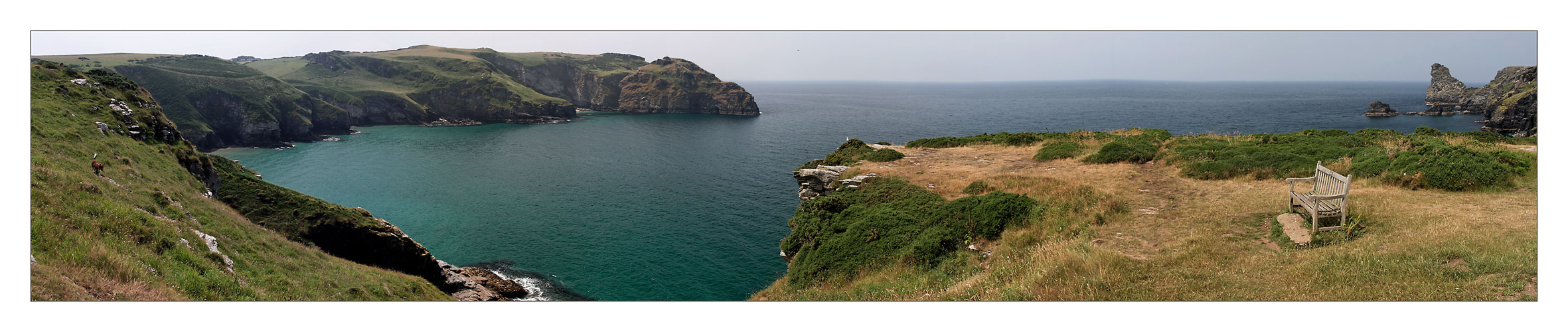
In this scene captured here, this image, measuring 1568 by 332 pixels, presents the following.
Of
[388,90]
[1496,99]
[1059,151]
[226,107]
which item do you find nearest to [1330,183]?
[1059,151]

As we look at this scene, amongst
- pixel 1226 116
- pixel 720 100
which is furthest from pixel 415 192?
pixel 1226 116

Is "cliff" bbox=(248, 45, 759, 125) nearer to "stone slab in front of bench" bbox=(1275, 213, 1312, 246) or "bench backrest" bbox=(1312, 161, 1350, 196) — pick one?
"bench backrest" bbox=(1312, 161, 1350, 196)

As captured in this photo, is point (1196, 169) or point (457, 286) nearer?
point (1196, 169)

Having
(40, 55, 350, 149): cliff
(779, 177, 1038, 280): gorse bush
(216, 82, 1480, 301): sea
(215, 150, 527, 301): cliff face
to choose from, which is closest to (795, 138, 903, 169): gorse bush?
(779, 177, 1038, 280): gorse bush

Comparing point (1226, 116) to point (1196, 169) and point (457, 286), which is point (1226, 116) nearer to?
point (1196, 169)

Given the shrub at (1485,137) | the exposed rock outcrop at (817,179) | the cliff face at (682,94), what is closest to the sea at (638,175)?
the exposed rock outcrop at (817,179)

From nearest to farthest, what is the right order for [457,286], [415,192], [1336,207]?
[1336,207], [457,286], [415,192]

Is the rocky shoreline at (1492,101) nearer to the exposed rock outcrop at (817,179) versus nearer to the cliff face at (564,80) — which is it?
the exposed rock outcrop at (817,179)
